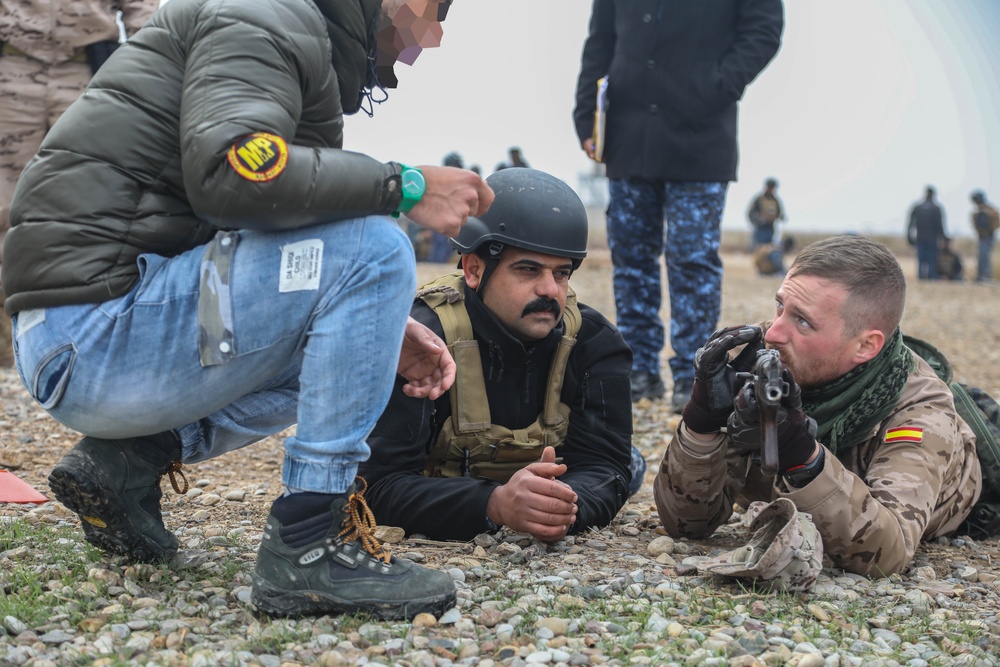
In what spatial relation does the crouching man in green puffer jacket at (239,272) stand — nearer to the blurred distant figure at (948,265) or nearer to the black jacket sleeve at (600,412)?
the black jacket sleeve at (600,412)

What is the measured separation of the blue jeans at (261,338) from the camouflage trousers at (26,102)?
13.2 feet

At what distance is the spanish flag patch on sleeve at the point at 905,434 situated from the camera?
405cm

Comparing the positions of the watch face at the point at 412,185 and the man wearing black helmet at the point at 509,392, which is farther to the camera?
the man wearing black helmet at the point at 509,392

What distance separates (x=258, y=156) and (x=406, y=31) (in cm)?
79

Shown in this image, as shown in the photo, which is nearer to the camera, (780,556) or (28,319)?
(28,319)

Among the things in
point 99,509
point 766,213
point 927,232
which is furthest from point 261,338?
point 927,232

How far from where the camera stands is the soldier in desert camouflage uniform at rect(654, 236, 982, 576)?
3.71 meters

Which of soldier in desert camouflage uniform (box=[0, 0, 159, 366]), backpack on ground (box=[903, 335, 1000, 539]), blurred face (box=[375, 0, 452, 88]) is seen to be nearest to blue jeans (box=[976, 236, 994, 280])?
backpack on ground (box=[903, 335, 1000, 539])

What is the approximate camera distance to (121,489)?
327 centimetres

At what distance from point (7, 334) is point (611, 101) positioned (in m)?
4.32

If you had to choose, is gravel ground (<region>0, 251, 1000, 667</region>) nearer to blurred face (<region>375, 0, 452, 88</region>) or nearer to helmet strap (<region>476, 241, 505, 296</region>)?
helmet strap (<region>476, 241, 505, 296</region>)

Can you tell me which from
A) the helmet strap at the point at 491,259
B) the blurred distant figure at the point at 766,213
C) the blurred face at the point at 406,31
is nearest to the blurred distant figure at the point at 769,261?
the blurred distant figure at the point at 766,213

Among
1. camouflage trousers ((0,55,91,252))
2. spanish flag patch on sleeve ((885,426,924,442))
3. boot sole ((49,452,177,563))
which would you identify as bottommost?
boot sole ((49,452,177,563))

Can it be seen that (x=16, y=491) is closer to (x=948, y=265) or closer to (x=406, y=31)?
(x=406, y=31)
